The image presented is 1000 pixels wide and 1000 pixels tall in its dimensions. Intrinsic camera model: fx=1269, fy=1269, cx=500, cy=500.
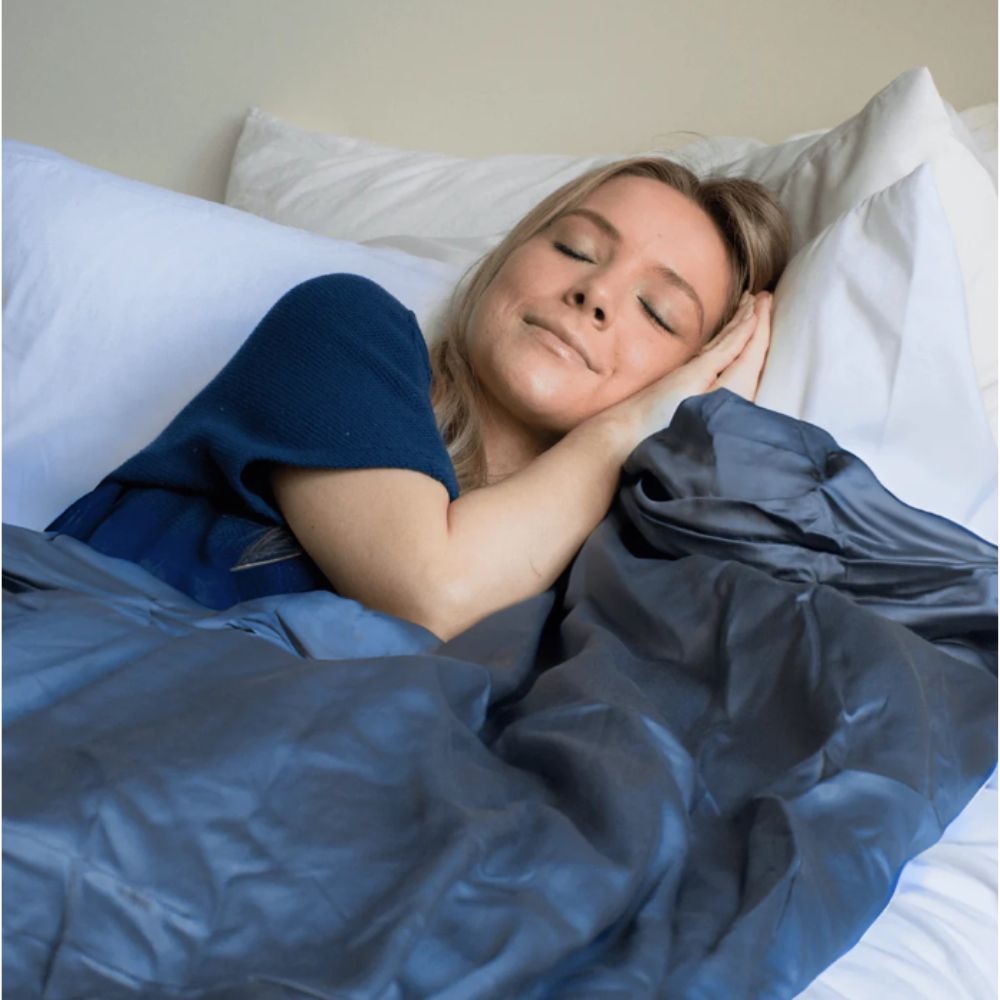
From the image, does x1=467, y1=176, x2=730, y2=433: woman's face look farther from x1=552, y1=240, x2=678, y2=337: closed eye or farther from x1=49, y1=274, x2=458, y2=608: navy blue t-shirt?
x1=49, y1=274, x2=458, y2=608: navy blue t-shirt

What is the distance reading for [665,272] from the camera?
1359mm

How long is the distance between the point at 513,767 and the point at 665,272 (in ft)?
2.45

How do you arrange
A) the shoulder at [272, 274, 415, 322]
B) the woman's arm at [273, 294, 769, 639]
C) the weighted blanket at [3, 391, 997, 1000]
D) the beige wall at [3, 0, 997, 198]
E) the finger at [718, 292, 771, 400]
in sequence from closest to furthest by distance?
1. the weighted blanket at [3, 391, 997, 1000]
2. the woman's arm at [273, 294, 769, 639]
3. the shoulder at [272, 274, 415, 322]
4. the finger at [718, 292, 771, 400]
5. the beige wall at [3, 0, 997, 198]

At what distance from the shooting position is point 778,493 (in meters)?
1.02

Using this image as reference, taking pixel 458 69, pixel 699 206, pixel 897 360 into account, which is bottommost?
pixel 897 360

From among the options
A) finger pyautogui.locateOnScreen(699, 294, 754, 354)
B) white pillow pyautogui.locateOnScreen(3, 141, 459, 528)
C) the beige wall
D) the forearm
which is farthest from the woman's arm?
the beige wall

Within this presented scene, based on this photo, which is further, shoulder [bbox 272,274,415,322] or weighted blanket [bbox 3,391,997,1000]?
shoulder [bbox 272,274,415,322]

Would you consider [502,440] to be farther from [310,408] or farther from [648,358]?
[310,408]

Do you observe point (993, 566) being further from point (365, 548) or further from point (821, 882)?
point (365, 548)

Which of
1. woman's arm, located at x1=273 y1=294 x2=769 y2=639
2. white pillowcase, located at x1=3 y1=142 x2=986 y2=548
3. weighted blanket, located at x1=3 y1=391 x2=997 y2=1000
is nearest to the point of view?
weighted blanket, located at x1=3 y1=391 x2=997 y2=1000

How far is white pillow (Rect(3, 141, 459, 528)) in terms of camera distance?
1.40 m

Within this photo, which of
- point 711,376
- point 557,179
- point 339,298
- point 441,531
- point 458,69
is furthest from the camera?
point 458,69

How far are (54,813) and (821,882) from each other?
390mm

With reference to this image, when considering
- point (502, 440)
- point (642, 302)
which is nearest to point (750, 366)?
point (642, 302)
